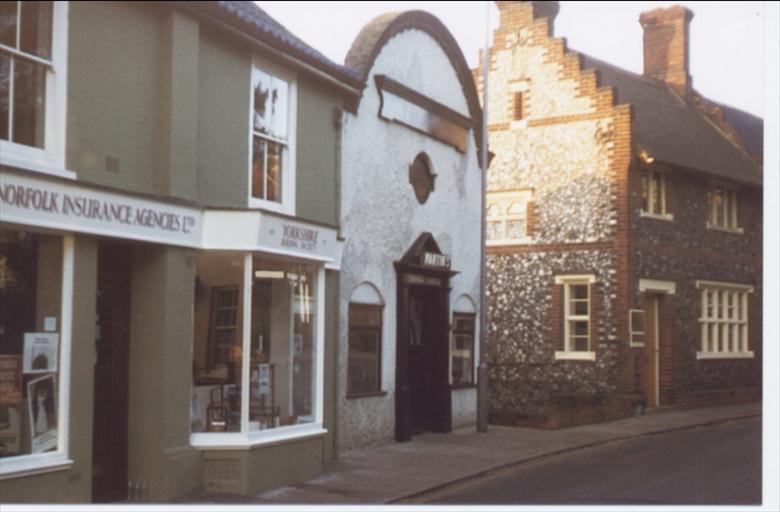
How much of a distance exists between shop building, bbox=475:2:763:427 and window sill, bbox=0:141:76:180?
434 centimetres

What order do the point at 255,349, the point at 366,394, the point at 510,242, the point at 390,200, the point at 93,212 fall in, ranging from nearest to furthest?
the point at 93,212 → the point at 255,349 → the point at 366,394 → the point at 390,200 → the point at 510,242

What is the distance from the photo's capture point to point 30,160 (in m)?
6.64

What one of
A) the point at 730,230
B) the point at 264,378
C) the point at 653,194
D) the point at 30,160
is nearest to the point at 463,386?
the point at 653,194

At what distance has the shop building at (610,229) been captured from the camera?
389 inches

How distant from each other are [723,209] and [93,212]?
5.80 meters

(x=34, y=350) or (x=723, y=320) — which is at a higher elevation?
(x=723, y=320)

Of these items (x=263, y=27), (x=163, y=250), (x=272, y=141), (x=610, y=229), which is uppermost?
(x=263, y=27)

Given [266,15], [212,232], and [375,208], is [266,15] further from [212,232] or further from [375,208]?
[375,208]

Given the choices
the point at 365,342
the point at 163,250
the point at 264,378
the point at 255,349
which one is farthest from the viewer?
the point at 365,342

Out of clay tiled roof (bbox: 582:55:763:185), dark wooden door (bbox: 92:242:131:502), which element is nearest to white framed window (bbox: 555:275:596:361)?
clay tiled roof (bbox: 582:55:763:185)

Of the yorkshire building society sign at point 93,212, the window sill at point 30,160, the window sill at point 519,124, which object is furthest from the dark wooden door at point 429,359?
the window sill at point 30,160

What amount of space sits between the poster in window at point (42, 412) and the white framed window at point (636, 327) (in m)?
5.51

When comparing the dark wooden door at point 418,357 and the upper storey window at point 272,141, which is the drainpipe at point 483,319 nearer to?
the dark wooden door at point 418,357

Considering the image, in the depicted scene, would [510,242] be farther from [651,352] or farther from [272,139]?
Answer: [272,139]
